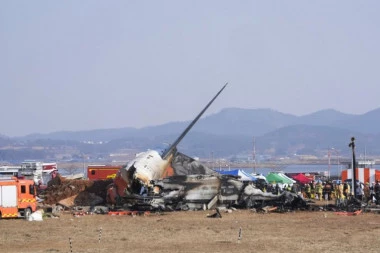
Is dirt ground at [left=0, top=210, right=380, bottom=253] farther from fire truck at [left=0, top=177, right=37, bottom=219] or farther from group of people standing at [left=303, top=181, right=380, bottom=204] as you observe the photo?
group of people standing at [left=303, top=181, right=380, bottom=204]

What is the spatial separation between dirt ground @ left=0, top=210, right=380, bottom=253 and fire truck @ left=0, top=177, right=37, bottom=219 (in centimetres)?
92

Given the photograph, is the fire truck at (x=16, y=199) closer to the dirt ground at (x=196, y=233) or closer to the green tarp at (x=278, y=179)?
the dirt ground at (x=196, y=233)

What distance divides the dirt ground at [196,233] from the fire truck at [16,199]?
3.02 ft

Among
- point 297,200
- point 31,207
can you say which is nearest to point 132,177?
point 31,207

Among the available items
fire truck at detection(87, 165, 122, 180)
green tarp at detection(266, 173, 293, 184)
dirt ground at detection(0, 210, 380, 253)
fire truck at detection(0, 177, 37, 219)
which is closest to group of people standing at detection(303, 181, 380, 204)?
dirt ground at detection(0, 210, 380, 253)

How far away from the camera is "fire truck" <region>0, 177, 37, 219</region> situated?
43594mm

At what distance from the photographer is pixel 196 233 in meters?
34.7

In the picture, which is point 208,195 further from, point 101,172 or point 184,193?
point 101,172

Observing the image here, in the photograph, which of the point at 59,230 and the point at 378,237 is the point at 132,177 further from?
the point at 378,237

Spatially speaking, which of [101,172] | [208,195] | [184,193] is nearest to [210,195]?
[208,195]

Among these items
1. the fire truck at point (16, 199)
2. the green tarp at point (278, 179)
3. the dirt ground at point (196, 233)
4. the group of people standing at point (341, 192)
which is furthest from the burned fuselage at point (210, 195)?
the green tarp at point (278, 179)

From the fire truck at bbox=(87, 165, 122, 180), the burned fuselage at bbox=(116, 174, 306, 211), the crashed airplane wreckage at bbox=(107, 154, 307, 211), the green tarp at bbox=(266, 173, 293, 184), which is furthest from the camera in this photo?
the green tarp at bbox=(266, 173, 293, 184)

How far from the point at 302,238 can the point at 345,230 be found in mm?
3758

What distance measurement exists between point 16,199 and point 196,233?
12.9 m
